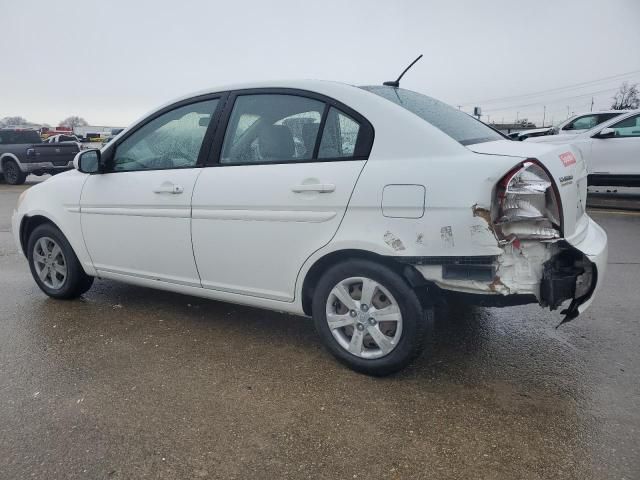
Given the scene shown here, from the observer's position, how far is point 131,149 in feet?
12.7

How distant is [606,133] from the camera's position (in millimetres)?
9375

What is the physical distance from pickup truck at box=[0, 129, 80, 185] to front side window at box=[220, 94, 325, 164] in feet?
45.7

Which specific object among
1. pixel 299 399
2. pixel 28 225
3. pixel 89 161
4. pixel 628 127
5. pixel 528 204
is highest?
pixel 628 127

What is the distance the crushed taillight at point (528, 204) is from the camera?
2500mm

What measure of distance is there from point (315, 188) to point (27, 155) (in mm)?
15574

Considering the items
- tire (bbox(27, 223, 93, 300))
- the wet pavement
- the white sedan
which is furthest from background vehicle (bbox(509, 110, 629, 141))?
tire (bbox(27, 223, 93, 300))

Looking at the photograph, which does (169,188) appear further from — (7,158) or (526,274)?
(7,158)

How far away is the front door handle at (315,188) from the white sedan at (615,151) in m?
7.59

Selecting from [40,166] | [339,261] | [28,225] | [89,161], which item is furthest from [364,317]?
[40,166]

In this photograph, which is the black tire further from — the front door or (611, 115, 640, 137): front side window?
(611, 115, 640, 137): front side window

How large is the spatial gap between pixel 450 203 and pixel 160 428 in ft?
5.98

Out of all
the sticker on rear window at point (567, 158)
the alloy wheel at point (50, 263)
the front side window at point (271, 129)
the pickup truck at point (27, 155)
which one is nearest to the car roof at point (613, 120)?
the sticker on rear window at point (567, 158)

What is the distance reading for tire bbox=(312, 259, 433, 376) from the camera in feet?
9.00

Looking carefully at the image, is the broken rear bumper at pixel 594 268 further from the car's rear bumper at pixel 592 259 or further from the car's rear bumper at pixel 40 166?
the car's rear bumper at pixel 40 166
